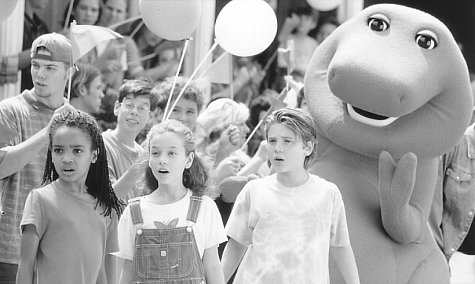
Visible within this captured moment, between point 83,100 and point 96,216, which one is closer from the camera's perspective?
point 96,216

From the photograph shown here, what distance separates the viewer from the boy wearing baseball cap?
4.14m

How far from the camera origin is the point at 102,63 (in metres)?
7.40

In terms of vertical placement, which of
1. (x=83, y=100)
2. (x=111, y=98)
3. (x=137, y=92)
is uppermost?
(x=137, y=92)

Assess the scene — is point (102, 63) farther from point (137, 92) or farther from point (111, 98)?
point (137, 92)

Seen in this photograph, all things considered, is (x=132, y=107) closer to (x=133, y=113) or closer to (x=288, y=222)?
(x=133, y=113)

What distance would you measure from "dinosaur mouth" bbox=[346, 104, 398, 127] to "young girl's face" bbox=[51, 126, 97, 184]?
61.5 inches

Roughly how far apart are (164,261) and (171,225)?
143mm

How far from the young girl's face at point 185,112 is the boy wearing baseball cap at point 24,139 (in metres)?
0.92

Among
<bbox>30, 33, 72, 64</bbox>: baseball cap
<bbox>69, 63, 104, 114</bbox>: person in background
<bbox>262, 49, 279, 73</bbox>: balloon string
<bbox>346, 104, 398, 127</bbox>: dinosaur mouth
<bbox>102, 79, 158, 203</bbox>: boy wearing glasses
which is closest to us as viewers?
<bbox>30, 33, 72, 64</bbox>: baseball cap

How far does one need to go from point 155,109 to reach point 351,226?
1.13 m

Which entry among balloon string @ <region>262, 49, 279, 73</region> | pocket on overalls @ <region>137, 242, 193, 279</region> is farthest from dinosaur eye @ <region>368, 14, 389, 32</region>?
balloon string @ <region>262, 49, 279, 73</region>

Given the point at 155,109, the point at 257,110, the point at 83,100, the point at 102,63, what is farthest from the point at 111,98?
the point at 155,109

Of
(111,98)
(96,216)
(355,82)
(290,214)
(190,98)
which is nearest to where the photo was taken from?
(96,216)

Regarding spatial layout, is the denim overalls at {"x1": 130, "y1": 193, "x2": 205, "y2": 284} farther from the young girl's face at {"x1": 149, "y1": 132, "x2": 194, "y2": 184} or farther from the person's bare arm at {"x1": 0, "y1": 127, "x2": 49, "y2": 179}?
the person's bare arm at {"x1": 0, "y1": 127, "x2": 49, "y2": 179}
